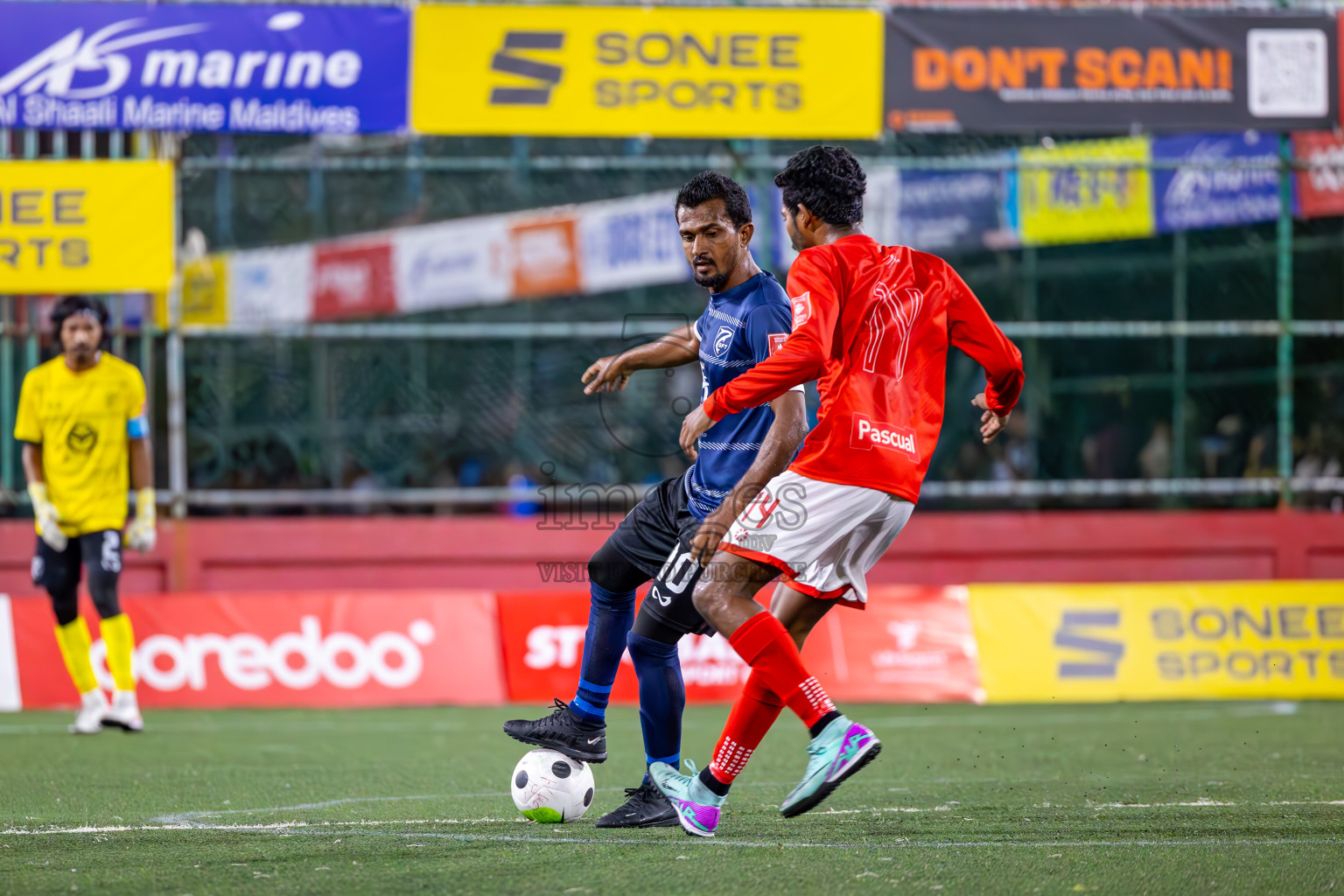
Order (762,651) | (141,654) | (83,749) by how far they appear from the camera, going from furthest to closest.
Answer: (141,654) → (83,749) → (762,651)

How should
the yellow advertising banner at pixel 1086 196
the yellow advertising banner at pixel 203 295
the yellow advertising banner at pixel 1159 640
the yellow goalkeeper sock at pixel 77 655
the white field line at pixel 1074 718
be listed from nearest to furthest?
the yellow goalkeeper sock at pixel 77 655 → the white field line at pixel 1074 718 → the yellow advertising banner at pixel 1159 640 → the yellow advertising banner at pixel 203 295 → the yellow advertising banner at pixel 1086 196

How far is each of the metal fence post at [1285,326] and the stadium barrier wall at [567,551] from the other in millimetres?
401

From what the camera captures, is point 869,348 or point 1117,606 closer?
point 869,348

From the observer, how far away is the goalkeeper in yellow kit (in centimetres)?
834

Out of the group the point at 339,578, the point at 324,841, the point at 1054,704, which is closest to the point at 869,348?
the point at 324,841

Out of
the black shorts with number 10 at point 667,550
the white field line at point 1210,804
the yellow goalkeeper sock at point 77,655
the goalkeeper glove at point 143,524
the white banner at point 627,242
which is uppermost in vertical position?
the white banner at point 627,242

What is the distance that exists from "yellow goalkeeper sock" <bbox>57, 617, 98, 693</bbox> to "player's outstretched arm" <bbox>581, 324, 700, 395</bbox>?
464 cm

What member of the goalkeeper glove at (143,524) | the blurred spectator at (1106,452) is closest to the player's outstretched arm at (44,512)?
the goalkeeper glove at (143,524)

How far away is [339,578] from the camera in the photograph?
38.1 ft

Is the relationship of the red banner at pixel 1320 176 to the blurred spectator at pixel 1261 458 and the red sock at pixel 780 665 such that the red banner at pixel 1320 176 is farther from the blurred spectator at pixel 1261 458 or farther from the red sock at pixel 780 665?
the red sock at pixel 780 665

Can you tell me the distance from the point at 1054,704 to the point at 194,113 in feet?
23.9

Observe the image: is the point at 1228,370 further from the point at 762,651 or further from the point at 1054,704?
the point at 762,651

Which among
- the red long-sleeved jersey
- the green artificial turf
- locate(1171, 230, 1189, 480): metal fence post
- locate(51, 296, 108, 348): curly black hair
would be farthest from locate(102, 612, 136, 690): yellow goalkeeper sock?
locate(1171, 230, 1189, 480): metal fence post

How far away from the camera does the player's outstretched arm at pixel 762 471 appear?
452 cm
